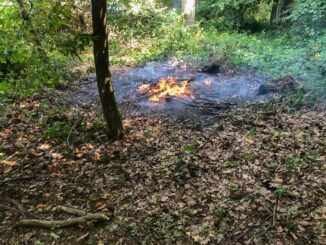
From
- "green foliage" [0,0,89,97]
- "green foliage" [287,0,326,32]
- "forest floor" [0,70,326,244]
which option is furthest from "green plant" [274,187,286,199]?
"green foliage" [287,0,326,32]

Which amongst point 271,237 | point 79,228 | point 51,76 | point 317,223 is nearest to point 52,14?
point 51,76

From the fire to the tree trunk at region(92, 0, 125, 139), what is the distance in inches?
97.8

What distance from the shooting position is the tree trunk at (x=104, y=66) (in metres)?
5.85

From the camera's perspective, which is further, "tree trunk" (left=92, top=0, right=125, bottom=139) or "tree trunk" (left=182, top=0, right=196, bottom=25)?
"tree trunk" (left=182, top=0, right=196, bottom=25)

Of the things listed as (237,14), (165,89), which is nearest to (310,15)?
(237,14)

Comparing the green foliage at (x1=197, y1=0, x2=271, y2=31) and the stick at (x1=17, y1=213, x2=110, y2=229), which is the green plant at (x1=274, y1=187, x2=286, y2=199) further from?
the green foliage at (x1=197, y1=0, x2=271, y2=31)

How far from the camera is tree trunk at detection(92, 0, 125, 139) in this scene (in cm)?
585

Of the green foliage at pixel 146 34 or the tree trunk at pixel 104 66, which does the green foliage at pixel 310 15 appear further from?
the tree trunk at pixel 104 66

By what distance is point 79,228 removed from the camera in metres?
4.87

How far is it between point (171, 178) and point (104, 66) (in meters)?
2.48

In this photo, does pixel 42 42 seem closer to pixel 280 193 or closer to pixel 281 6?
pixel 280 193

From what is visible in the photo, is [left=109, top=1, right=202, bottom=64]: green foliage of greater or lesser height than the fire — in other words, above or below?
above

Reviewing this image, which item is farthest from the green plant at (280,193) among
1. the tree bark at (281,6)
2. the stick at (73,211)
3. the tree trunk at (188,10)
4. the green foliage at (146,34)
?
the tree trunk at (188,10)

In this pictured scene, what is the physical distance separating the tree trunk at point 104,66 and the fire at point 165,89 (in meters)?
2.49
